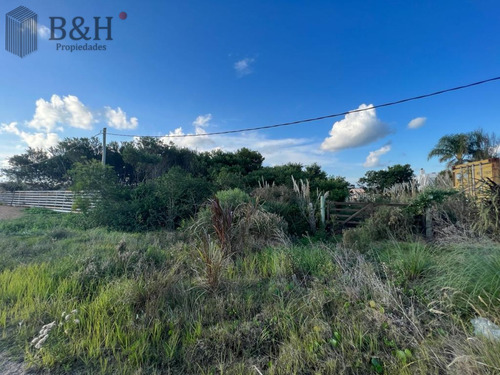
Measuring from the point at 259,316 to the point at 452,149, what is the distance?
22.9 metres

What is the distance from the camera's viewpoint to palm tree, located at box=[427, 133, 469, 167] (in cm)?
1714

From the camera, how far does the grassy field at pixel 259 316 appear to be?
5.48 ft

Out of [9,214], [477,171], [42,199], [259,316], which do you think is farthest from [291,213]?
[42,199]

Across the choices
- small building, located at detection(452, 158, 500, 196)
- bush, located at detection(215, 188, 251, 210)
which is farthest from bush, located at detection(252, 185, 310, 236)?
small building, located at detection(452, 158, 500, 196)

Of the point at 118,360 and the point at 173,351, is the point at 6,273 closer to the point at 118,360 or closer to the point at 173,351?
the point at 118,360

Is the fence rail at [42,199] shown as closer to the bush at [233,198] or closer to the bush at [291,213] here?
the bush at [233,198]

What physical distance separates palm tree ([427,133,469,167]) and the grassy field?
19.9 meters

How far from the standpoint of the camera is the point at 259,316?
7.41 ft

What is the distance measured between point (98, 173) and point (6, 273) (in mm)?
6135

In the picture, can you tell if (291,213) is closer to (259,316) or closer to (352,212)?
(352,212)

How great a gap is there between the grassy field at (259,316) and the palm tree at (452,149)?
19.9m

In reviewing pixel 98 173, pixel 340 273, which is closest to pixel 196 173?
pixel 98 173

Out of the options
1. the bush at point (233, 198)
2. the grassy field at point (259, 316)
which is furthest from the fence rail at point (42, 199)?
the grassy field at point (259, 316)

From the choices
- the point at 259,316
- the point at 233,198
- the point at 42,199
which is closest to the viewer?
the point at 259,316
